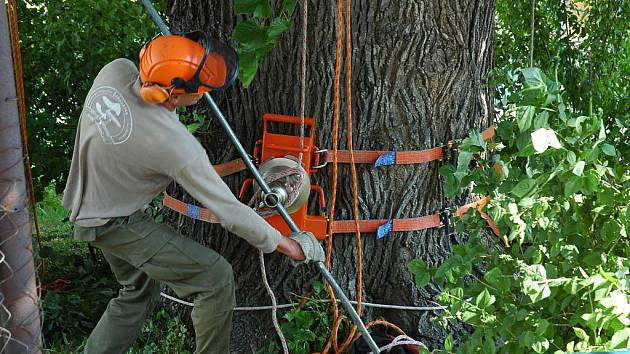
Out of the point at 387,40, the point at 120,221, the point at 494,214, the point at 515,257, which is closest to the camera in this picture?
the point at 494,214

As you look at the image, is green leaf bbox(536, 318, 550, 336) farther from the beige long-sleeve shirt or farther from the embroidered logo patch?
the embroidered logo patch

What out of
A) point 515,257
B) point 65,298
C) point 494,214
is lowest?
point 65,298

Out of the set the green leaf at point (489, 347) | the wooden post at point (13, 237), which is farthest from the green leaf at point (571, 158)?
the wooden post at point (13, 237)

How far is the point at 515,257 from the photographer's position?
2.98 metres

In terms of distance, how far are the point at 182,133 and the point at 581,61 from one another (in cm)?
330

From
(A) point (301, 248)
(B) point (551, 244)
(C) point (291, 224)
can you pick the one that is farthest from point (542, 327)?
(C) point (291, 224)

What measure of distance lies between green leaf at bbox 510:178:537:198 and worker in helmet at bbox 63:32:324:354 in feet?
3.76

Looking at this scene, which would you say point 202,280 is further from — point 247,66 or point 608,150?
point 608,150

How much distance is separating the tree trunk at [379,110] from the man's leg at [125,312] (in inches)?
23.5

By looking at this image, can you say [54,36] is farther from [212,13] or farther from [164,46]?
[164,46]

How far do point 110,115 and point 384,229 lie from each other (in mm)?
1542

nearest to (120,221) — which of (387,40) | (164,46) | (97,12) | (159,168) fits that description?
(159,168)

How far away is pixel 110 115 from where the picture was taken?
3.47m

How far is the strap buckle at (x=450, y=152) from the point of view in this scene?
4.38 meters
